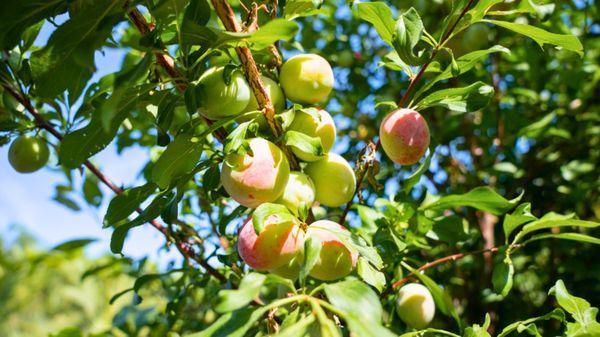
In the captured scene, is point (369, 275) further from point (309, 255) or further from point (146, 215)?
point (146, 215)

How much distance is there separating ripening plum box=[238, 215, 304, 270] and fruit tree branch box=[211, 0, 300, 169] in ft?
0.45

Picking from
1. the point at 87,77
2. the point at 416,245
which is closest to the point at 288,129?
the point at 87,77

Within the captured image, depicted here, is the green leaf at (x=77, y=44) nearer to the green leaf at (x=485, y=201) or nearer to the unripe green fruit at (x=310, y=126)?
the unripe green fruit at (x=310, y=126)

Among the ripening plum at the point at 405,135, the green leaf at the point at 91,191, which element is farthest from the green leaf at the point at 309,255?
the green leaf at the point at 91,191

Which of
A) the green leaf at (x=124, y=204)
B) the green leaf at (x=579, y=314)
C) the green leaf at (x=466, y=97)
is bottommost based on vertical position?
the green leaf at (x=579, y=314)

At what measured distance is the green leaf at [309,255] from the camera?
64cm

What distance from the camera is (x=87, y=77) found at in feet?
2.43

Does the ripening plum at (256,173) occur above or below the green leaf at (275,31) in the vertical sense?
below

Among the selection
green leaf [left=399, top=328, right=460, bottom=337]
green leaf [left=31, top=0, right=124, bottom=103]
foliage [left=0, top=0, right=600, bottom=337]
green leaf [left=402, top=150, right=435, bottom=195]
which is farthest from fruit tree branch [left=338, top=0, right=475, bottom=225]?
green leaf [left=31, top=0, right=124, bottom=103]

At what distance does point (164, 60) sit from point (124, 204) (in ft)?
0.81

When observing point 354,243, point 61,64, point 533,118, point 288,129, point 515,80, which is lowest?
point 533,118

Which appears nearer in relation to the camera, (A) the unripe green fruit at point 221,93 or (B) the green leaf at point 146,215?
(A) the unripe green fruit at point 221,93

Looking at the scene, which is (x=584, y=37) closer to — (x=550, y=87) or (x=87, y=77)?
(x=550, y=87)

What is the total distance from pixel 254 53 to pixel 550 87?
1.25 metres
